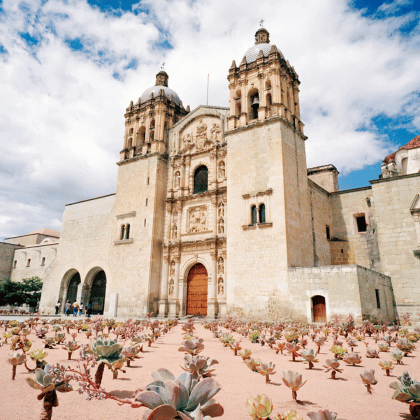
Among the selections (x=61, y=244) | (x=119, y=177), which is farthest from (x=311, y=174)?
(x=61, y=244)

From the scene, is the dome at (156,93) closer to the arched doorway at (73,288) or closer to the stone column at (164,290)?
the stone column at (164,290)

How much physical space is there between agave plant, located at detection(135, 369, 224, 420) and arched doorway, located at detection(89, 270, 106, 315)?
22.2m

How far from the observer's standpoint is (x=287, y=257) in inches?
605

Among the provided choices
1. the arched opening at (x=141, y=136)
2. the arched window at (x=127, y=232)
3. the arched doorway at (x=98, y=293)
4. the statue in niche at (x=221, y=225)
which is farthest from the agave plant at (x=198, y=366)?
the arched opening at (x=141, y=136)

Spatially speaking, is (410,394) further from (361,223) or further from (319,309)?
(361,223)

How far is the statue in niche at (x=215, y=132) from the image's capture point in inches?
819

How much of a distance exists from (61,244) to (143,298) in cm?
1044

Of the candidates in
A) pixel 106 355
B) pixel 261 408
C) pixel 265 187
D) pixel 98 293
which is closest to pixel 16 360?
pixel 106 355

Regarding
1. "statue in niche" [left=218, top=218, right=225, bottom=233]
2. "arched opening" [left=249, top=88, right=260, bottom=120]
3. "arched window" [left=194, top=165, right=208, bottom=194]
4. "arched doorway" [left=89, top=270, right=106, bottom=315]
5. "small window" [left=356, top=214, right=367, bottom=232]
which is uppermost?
"arched opening" [left=249, top=88, right=260, bottom=120]

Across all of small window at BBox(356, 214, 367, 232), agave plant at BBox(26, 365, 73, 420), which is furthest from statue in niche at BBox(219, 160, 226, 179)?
agave plant at BBox(26, 365, 73, 420)

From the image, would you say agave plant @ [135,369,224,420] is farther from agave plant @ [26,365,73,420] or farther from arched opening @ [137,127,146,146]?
arched opening @ [137,127,146,146]

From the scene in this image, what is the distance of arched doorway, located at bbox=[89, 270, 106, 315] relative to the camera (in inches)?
894

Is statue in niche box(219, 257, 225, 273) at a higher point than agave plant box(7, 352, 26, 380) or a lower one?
higher

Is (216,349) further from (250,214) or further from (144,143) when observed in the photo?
(144,143)
